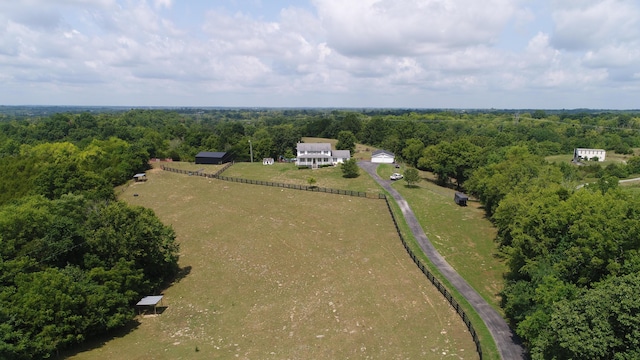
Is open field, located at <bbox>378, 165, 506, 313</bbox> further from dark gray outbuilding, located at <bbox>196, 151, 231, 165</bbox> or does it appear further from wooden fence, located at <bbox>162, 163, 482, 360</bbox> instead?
dark gray outbuilding, located at <bbox>196, 151, 231, 165</bbox>

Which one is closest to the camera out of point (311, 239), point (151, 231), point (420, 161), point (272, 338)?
point (272, 338)

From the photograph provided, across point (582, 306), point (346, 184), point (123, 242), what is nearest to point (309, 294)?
point (123, 242)

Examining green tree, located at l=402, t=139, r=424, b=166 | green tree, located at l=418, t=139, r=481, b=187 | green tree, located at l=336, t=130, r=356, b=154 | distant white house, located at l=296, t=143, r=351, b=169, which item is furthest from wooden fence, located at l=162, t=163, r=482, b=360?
green tree, located at l=402, t=139, r=424, b=166

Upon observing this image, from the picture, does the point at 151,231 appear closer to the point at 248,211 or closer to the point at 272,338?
the point at 272,338

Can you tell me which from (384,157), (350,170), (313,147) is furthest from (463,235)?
(313,147)

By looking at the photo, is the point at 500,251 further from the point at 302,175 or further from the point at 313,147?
the point at 313,147
